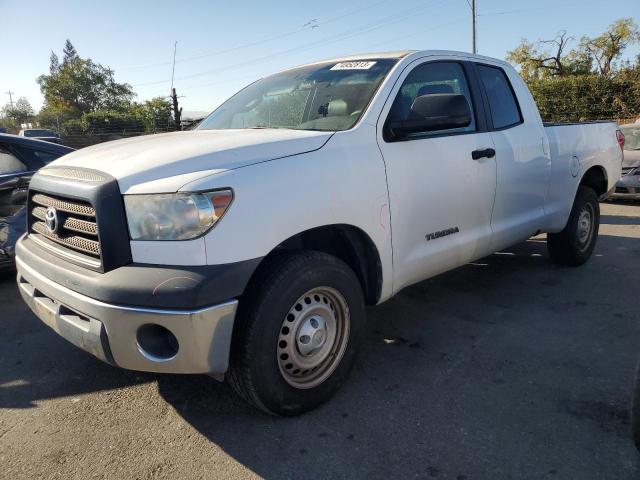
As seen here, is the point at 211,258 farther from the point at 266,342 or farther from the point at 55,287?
the point at 55,287

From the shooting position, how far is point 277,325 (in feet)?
7.75

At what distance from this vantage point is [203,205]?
7.06 feet

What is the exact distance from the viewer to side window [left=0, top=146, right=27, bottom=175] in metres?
4.89

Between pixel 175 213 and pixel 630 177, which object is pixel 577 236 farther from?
pixel 630 177

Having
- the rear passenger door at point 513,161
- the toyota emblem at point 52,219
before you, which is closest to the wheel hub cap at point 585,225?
the rear passenger door at point 513,161

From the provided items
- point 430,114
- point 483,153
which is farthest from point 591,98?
point 430,114

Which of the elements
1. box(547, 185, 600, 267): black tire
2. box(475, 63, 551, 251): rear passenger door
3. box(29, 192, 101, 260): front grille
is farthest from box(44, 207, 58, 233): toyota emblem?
box(547, 185, 600, 267): black tire

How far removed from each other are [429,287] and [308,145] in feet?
8.45

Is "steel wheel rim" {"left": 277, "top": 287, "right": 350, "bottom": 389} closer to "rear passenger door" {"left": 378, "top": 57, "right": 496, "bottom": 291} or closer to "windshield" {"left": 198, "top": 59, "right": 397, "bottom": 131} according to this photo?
"rear passenger door" {"left": 378, "top": 57, "right": 496, "bottom": 291}

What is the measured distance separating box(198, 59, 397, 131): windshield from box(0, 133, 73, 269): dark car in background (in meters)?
2.19

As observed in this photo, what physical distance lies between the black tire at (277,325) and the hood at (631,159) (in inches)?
333

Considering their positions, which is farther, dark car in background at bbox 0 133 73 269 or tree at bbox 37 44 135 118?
tree at bbox 37 44 135 118

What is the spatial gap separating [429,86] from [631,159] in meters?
7.58

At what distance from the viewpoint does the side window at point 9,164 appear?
489cm
